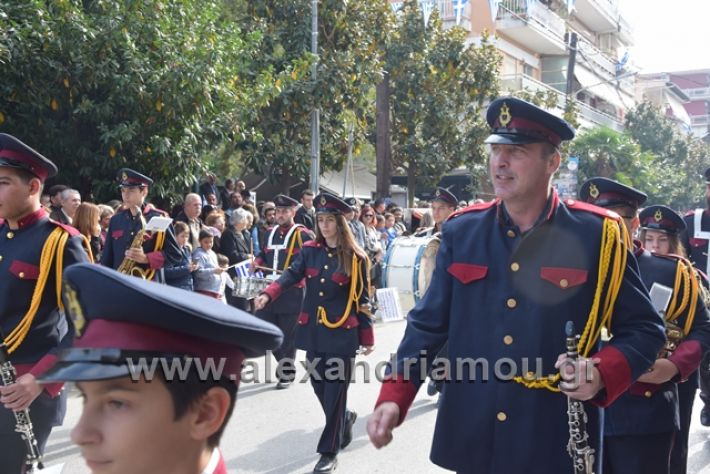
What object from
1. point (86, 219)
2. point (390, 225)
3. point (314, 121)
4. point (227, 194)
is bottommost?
point (86, 219)

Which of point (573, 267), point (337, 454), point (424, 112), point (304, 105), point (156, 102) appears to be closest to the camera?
point (573, 267)

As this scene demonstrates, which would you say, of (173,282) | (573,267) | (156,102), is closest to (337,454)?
(173,282)

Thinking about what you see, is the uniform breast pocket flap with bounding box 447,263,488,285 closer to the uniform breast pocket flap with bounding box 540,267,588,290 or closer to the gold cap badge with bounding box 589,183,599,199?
the uniform breast pocket flap with bounding box 540,267,588,290

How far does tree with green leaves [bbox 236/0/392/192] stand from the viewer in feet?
56.8

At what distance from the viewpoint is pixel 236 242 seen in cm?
1191

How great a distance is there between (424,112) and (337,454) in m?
19.0

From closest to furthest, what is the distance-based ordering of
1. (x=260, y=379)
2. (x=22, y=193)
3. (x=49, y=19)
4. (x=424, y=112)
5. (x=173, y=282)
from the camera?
(x=22, y=193) < (x=173, y=282) < (x=260, y=379) < (x=49, y=19) < (x=424, y=112)

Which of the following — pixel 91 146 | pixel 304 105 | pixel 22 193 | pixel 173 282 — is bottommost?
pixel 173 282

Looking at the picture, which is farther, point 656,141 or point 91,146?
point 656,141

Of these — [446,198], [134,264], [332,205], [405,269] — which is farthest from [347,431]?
[405,269]

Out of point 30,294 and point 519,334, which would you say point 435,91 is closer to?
point 30,294

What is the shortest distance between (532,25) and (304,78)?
2538 cm

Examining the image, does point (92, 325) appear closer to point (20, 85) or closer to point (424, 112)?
point (20, 85)

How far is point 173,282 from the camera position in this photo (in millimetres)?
8375
